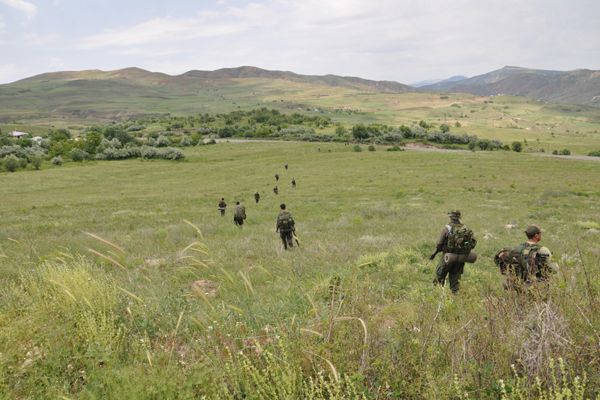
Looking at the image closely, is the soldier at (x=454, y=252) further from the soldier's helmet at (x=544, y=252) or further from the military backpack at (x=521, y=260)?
the soldier's helmet at (x=544, y=252)

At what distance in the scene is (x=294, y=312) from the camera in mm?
5777

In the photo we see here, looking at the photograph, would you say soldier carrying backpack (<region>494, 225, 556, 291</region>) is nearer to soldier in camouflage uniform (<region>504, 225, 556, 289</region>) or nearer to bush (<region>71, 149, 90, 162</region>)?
soldier in camouflage uniform (<region>504, 225, 556, 289</region>)

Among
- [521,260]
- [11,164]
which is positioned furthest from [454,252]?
[11,164]

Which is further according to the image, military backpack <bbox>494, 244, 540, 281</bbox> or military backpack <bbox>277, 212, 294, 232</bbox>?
military backpack <bbox>277, 212, 294, 232</bbox>

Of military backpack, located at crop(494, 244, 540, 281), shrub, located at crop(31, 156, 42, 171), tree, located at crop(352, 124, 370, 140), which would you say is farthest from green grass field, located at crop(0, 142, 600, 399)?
tree, located at crop(352, 124, 370, 140)

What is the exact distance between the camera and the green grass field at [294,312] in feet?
12.0

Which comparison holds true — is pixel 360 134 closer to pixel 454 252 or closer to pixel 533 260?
pixel 454 252

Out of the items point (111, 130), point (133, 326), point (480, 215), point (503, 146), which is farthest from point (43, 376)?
point (111, 130)

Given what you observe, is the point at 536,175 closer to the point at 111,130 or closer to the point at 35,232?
the point at 35,232

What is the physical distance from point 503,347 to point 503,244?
1359 centimetres

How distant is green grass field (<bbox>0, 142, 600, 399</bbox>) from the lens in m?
3.65

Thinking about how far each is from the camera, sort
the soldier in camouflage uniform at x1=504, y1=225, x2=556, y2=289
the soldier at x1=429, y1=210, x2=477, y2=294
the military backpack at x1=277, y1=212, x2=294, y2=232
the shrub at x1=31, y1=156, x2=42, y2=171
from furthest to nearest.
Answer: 1. the shrub at x1=31, y1=156, x2=42, y2=171
2. the military backpack at x1=277, y1=212, x2=294, y2=232
3. the soldier at x1=429, y1=210, x2=477, y2=294
4. the soldier in camouflage uniform at x1=504, y1=225, x2=556, y2=289

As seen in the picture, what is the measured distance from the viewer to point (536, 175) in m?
49.8

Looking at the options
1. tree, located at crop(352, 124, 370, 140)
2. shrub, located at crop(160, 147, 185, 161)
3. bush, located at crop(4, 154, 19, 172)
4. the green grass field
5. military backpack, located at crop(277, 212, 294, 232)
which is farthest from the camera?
tree, located at crop(352, 124, 370, 140)
